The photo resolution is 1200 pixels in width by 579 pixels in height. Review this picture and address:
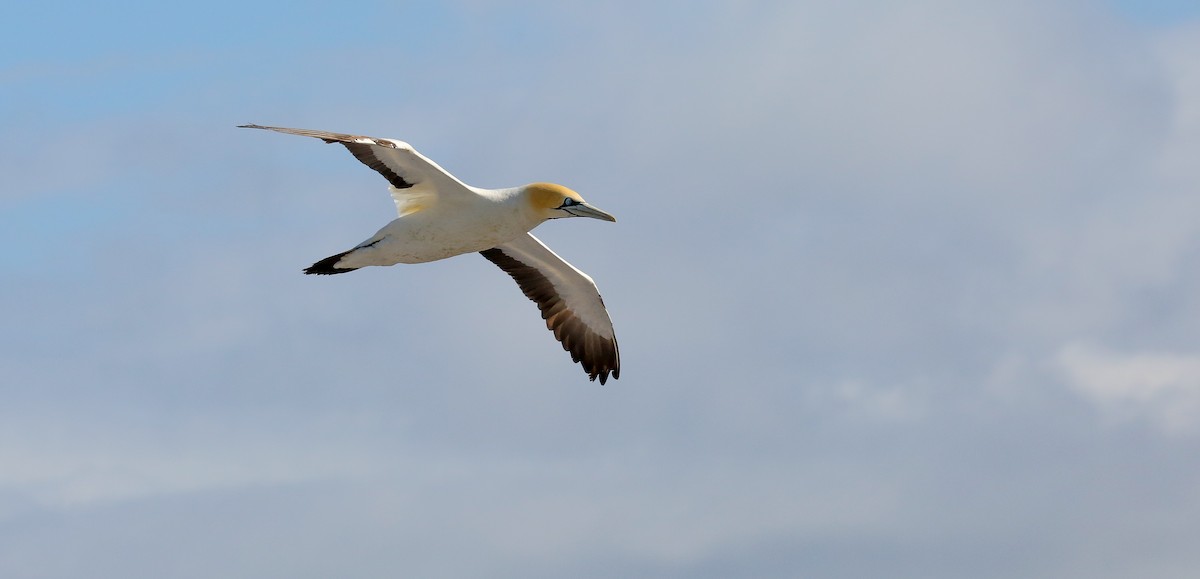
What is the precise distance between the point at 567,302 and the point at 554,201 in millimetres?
3764

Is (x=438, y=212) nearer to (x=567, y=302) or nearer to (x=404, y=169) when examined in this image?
(x=404, y=169)

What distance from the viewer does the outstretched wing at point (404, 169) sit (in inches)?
605

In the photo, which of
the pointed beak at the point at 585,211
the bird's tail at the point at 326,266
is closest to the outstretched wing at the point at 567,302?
the pointed beak at the point at 585,211

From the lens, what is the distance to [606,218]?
634 inches

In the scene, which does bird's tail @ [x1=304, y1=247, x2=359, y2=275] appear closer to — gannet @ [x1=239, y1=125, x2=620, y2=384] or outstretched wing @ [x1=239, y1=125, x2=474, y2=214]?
gannet @ [x1=239, y1=125, x2=620, y2=384]

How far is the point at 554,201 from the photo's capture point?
16031mm

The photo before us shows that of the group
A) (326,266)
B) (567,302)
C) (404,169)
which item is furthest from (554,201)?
(567,302)

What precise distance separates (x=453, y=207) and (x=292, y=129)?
247cm

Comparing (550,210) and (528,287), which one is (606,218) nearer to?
(550,210)

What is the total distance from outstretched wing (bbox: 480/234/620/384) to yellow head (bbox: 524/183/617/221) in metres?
2.83

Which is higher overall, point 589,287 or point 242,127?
point 589,287

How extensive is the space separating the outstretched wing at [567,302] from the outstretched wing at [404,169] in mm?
2861

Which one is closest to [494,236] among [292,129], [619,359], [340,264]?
[340,264]

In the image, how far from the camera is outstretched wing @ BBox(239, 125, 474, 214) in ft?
50.4
